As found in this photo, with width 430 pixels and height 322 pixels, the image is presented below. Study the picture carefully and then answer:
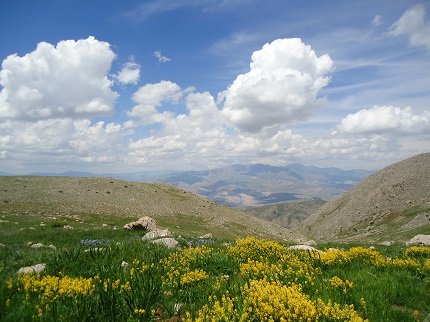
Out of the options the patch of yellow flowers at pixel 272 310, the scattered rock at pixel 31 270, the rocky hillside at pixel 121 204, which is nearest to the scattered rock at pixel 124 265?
the scattered rock at pixel 31 270

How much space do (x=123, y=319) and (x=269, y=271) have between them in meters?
4.08

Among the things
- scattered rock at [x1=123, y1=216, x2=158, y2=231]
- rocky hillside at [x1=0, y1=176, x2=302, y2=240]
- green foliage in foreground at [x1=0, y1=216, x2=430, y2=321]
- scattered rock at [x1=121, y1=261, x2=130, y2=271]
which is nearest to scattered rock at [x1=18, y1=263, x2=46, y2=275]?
green foliage in foreground at [x1=0, y1=216, x2=430, y2=321]

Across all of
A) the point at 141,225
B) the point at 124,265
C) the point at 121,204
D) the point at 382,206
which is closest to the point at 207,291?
the point at 124,265

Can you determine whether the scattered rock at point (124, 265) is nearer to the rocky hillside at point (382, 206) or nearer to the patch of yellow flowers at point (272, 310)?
the patch of yellow flowers at point (272, 310)

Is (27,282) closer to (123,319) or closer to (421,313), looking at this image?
(123,319)

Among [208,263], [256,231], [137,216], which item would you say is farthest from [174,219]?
[208,263]

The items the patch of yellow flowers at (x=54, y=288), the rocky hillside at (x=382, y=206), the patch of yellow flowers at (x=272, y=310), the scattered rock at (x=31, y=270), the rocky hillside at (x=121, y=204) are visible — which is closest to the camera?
the patch of yellow flowers at (x=272, y=310)

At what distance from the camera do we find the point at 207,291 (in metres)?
7.07

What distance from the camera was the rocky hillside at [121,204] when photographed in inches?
2112

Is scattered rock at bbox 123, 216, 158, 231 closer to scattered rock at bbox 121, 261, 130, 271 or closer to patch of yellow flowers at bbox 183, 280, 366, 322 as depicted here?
scattered rock at bbox 121, 261, 130, 271

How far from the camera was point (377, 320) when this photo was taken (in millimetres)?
6230

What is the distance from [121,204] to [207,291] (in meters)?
59.5

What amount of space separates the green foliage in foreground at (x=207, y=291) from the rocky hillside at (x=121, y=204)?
3797cm

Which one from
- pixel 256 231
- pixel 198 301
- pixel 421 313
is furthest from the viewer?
pixel 256 231
